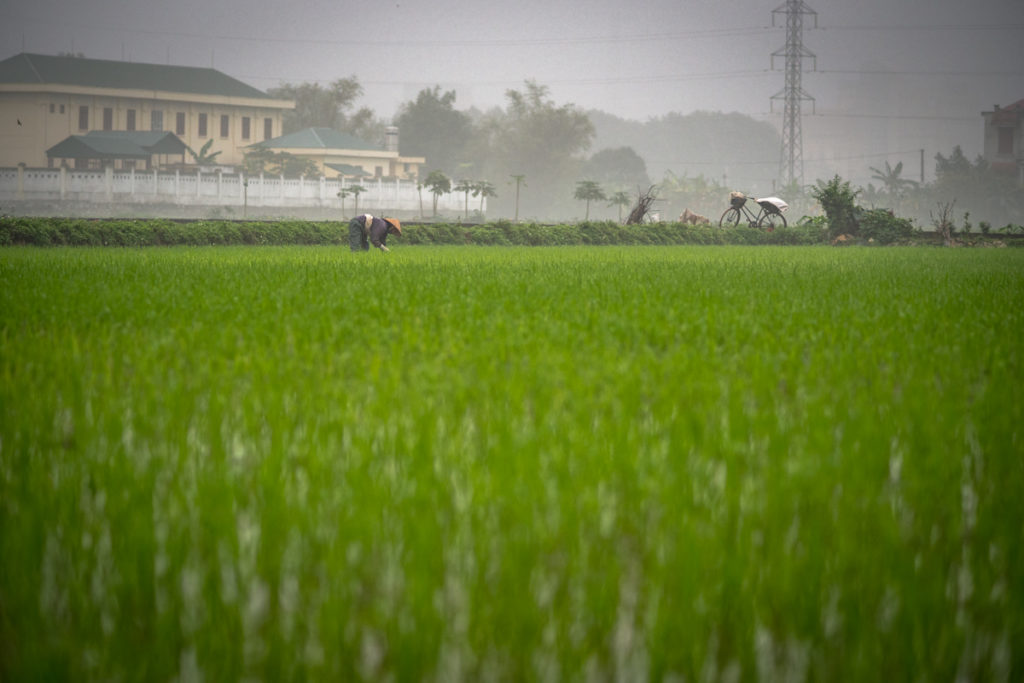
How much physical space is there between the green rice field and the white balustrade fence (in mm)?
36689

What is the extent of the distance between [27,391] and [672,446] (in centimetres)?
242

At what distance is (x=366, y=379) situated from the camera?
3.96m

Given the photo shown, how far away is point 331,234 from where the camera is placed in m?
24.5

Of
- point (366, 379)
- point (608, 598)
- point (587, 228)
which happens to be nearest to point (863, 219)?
point (587, 228)

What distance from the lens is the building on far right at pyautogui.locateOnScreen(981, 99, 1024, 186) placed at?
62688 mm

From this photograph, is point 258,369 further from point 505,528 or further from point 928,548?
point 928,548

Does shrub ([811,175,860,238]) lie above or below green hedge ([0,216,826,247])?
above

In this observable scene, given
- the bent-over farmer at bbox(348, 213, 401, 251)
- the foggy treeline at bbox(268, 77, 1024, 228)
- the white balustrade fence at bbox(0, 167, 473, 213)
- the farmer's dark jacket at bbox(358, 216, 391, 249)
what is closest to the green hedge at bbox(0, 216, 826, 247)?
the bent-over farmer at bbox(348, 213, 401, 251)

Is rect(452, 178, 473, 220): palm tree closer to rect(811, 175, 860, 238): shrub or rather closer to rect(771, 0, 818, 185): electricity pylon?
rect(811, 175, 860, 238): shrub

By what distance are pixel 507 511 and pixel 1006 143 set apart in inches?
2817

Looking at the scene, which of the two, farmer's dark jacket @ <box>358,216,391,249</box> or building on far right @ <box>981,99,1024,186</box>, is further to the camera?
building on far right @ <box>981,99,1024,186</box>

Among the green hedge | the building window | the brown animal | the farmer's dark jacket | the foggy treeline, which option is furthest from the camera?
the foggy treeline

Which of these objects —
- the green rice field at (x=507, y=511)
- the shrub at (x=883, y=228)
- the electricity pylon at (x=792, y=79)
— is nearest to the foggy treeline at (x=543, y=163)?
the electricity pylon at (x=792, y=79)

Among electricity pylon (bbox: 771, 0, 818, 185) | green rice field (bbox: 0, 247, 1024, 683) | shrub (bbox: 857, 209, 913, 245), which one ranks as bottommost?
green rice field (bbox: 0, 247, 1024, 683)
